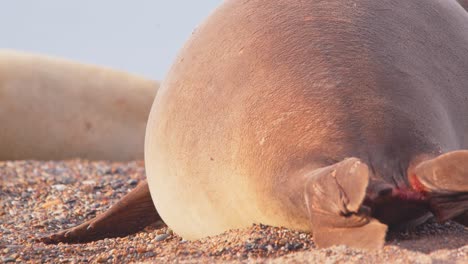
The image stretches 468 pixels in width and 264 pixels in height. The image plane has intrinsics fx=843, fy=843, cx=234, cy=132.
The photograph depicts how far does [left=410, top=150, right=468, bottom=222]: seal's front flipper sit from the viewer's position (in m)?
2.13

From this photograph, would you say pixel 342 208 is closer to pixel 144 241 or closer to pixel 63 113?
pixel 144 241

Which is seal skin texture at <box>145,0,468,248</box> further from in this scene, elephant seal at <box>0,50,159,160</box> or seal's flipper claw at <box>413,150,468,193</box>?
elephant seal at <box>0,50,159,160</box>

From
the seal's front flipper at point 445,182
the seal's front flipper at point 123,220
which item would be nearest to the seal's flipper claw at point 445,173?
the seal's front flipper at point 445,182

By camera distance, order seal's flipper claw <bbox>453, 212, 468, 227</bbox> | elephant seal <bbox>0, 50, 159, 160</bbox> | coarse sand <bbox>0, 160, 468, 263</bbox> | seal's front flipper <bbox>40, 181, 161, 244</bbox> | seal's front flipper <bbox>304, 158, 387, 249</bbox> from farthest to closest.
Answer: elephant seal <bbox>0, 50, 159, 160</bbox> → seal's front flipper <bbox>40, 181, 161, 244</bbox> → seal's flipper claw <bbox>453, 212, 468, 227</bbox> → coarse sand <bbox>0, 160, 468, 263</bbox> → seal's front flipper <bbox>304, 158, 387, 249</bbox>

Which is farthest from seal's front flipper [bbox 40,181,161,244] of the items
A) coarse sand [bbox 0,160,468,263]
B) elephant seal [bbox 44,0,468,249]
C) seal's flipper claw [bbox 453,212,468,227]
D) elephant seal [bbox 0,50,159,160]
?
elephant seal [bbox 0,50,159,160]

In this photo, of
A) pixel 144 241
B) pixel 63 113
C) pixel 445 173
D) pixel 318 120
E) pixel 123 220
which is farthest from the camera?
pixel 63 113

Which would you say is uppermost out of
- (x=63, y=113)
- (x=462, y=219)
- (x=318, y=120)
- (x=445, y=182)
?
(x=63, y=113)

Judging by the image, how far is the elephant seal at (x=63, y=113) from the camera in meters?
8.95

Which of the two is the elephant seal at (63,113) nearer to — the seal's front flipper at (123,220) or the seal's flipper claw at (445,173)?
the seal's front flipper at (123,220)

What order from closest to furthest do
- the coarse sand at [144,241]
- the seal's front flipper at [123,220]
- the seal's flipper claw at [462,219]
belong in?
1. the coarse sand at [144,241]
2. the seal's flipper claw at [462,219]
3. the seal's front flipper at [123,220]

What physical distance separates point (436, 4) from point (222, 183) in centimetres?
102

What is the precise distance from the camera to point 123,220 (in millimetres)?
3660

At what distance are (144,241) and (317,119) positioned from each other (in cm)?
122

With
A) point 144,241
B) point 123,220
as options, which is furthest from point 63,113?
point 144,241
